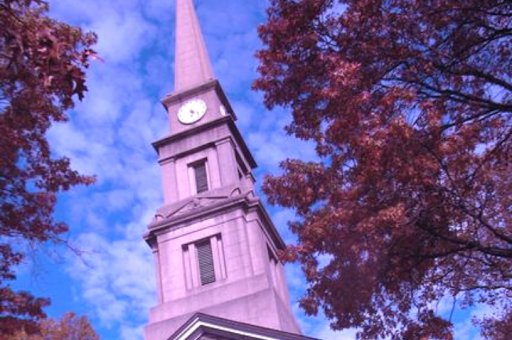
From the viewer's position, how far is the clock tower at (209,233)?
26078 millimetres

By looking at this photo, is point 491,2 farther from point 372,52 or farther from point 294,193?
point 294,193

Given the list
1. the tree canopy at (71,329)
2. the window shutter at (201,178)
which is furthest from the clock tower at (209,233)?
the tree canopy at (71,329)

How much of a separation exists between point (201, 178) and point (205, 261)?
15.6 feet

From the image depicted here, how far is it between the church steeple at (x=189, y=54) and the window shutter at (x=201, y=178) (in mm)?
4935

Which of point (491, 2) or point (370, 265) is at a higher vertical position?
point (491, 2)

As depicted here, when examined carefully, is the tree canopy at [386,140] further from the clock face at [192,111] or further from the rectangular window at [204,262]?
the clock face at [192,111]

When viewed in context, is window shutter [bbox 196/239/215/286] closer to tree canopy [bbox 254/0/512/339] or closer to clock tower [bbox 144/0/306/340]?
clock tower [bbox 144/0/306/340]

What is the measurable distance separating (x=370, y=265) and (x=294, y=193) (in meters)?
1.73

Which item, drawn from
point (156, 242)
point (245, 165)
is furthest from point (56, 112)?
point (245, 165)

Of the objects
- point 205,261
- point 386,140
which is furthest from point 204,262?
point 386,140

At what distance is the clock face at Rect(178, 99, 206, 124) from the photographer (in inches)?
1299

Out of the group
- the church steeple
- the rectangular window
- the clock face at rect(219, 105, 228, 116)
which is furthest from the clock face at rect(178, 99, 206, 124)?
the rectangular window

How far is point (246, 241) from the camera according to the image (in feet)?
92.9

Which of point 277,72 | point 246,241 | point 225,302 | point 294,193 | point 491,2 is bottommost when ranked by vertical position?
point 294,193
